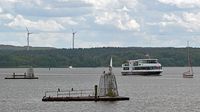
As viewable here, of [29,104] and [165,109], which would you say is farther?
[29,104]

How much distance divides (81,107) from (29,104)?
12.3 meters

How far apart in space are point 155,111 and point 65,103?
725 inches

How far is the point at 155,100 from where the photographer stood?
119875mm

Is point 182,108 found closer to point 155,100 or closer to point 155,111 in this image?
point 155,111

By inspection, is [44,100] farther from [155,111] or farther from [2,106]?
[155,111]

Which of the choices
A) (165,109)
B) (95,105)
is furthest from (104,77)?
(165,109)

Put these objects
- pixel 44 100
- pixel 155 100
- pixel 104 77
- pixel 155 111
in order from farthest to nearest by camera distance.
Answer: pixel 155 100
pixel 44 100
pixel 104 77
pixel 155 111

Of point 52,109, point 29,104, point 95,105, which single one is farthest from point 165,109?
point 29,104

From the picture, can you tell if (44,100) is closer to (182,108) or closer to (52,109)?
(52,109)

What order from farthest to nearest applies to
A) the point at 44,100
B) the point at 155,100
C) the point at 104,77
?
the point at 155,100
the point at 44,100
the point at 104,77

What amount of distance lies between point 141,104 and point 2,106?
934 inches

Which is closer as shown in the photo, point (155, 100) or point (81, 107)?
point (81, 107)

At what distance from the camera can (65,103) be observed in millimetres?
108312

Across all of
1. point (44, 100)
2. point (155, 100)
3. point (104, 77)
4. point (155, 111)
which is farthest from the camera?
point (155, 100)
